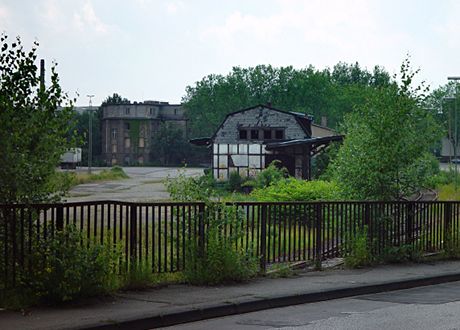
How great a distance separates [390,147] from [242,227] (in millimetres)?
5350

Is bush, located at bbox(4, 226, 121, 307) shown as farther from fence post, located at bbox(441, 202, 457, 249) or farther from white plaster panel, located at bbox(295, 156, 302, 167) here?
white plaster panel, located at bbox(295, 156, 302, 167)

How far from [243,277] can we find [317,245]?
2517 millimetres

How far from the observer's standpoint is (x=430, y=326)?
10102 millimetres

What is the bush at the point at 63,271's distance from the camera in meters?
10.3

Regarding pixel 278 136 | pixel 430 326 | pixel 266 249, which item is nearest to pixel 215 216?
pixel 266 249

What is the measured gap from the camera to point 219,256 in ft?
42.1

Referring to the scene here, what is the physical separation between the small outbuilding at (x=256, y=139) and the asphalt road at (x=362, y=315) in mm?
63556

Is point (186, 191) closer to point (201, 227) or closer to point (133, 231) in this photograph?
point (201, 227)

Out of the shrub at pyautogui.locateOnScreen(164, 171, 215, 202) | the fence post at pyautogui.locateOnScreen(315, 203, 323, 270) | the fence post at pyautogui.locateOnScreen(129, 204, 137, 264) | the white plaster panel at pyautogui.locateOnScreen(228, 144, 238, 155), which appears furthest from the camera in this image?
the white plaster panel at pyautogui.locateOnScreen(228, 144, 238, 155)

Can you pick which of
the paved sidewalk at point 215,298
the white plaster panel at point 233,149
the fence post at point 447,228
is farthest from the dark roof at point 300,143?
the paved sidewalk at point 215,298

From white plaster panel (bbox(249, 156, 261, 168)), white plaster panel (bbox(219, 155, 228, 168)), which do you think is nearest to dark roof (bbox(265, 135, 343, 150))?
white plaster panel (bbox(249, 156, 261, 168))

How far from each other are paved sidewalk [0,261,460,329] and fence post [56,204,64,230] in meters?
1.15

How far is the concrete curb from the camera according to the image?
965 cm

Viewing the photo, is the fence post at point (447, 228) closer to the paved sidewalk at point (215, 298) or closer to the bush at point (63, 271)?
the paved sidewalk at point (215, 298)
